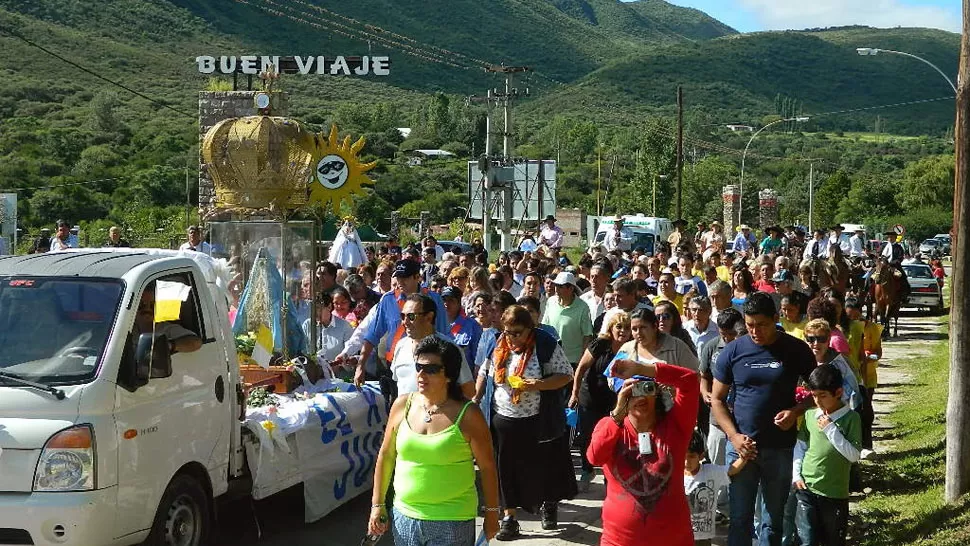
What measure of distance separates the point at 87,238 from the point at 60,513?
37.0 m

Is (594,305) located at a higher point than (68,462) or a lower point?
higher

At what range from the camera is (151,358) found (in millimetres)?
7211

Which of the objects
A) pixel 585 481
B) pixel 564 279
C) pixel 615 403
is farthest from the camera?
pixel 585 481

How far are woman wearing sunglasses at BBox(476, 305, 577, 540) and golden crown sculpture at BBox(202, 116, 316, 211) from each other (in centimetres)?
589

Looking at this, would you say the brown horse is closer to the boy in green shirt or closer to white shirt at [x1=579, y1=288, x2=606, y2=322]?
white shirt at [x1=579, y1=288, x2=606, y2=322]

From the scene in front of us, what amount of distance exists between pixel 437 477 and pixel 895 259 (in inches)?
967

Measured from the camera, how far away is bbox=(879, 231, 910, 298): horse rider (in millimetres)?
25484

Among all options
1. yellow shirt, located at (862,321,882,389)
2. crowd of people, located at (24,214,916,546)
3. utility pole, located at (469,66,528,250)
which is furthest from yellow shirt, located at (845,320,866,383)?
utility pole, located at (469,66,528,250)

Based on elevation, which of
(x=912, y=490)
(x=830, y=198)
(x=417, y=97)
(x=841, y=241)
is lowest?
(x=912, y=490)

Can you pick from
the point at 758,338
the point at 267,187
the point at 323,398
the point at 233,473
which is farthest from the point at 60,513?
the point at 267,187

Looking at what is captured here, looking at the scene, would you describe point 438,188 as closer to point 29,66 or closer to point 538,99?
point 29,66

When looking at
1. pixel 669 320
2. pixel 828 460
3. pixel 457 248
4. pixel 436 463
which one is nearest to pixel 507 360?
pixel 669 320

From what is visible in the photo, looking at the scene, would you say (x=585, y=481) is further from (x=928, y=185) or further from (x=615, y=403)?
(x=928, y=185)

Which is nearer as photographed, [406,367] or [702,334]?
[406,367]
